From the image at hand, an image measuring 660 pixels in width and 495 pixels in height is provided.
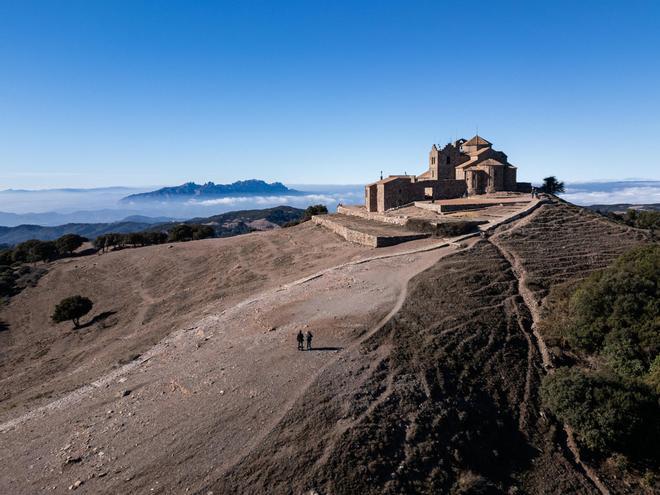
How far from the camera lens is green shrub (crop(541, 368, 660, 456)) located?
14422mm

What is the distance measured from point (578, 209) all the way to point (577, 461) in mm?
26922

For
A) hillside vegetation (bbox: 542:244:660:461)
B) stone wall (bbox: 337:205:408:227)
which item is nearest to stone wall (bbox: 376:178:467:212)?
stone wall (bbox: 337:205:408:227)

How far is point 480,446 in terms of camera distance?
1424 cm

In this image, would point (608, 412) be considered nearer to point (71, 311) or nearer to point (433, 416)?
point (433, 416)

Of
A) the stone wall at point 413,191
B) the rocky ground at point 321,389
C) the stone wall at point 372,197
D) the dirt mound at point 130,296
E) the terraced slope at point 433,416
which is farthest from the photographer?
the stone wall at point 372,197

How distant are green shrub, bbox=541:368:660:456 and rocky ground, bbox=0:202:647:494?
1.01m

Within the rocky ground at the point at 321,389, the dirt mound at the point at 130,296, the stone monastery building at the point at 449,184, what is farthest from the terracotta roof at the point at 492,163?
the dirt mound at the point at 130,296

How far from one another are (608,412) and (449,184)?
31911 mm

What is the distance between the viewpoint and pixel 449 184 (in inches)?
1742

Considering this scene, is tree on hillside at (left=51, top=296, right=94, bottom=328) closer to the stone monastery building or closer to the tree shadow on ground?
the tree shadow on ground

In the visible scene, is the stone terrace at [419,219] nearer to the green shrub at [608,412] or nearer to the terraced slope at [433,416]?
the terraced slope at [433,416]

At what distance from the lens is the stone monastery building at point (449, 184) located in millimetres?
43531

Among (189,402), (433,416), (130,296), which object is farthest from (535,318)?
(130,296)

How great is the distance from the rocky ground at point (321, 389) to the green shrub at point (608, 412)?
1010 millimetres
